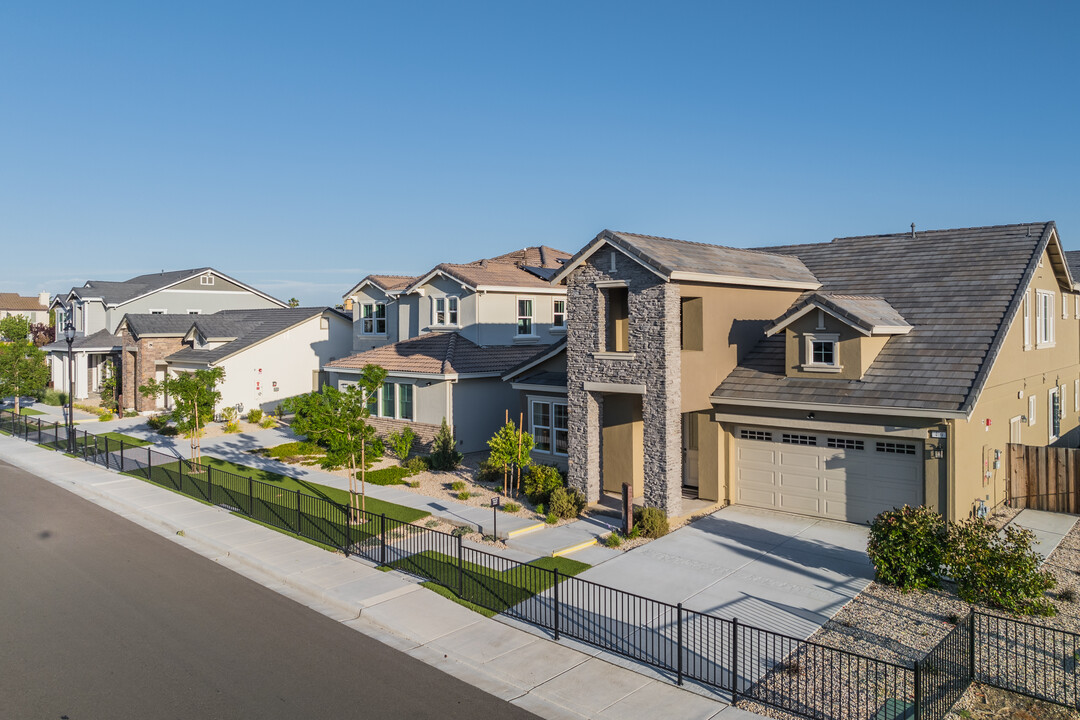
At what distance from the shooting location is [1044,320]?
22.3 metres

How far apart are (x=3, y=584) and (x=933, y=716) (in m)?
17.0

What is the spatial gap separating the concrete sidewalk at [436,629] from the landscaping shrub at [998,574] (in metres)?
5.88

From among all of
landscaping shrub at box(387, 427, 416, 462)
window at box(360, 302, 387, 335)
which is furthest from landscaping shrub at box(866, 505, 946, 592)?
window at box(360, 302, 387, 335)

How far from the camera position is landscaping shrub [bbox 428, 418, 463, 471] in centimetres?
2595

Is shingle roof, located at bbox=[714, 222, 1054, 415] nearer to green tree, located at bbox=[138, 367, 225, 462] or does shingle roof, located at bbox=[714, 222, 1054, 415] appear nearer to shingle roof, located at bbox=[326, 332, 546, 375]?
shingle roof, located at bbox=[326, 332, 546, 375]

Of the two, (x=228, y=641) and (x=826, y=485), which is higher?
(x=826, y=485)

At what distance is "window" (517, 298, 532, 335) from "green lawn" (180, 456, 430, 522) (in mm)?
11246

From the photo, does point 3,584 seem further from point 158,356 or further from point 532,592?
point 158,356

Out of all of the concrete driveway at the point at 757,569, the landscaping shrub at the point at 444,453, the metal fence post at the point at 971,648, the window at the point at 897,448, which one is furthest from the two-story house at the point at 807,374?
the metal fence post at the point at 971,648

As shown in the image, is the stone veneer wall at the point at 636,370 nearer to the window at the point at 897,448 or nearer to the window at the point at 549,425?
the window at the point at 549,425

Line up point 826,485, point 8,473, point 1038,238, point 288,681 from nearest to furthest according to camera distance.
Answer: point 288,681
point 826,485
point 1038,238
point 8,473

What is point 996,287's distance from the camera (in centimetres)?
1944

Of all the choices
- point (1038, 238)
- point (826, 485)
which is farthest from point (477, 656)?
point (1038, 238)

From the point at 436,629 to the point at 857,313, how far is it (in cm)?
1221
